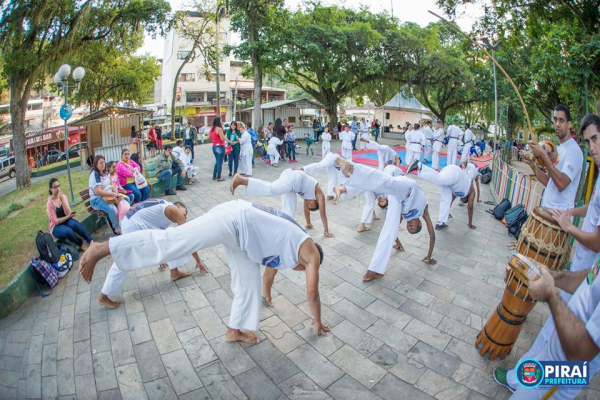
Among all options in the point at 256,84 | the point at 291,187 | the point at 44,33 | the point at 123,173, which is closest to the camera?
the point at 291,187

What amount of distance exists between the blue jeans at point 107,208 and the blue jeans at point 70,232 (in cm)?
60

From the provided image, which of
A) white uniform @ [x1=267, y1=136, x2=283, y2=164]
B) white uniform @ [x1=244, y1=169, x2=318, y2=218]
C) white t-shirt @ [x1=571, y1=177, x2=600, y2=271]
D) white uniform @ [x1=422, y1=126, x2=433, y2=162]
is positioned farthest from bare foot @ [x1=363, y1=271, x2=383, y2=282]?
white uniform @ [x1=422, y1=126, x2=433, y2=162]

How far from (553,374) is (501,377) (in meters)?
1.03

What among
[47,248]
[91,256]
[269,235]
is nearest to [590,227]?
[269,235]

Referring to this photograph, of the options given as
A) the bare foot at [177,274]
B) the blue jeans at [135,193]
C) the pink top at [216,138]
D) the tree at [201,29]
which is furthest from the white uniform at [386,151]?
the tree at [201,29]

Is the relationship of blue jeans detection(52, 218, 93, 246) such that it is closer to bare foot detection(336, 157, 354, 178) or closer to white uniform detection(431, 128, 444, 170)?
bare foot detection(336, 157, 354, 178)

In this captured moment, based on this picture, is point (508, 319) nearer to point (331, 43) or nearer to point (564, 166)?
point (564, 166)

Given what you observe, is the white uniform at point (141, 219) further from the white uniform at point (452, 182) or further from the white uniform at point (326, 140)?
the white uniform at point (326, 140)

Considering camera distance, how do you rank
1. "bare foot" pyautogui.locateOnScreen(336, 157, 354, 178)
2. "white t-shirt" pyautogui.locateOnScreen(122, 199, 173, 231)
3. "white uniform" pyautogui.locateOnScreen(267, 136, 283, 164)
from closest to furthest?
"white t-shirt" pyautogui.locateOnScreen(122, 199, 173, 231)
"bare foot" pyautogui.locateOnScreen(336, 157, 354, 178)
"white uniform" pyautogui.locateOnScreen(267, 136, 283, 164)

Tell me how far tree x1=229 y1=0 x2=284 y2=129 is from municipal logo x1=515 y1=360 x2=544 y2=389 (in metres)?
Result: 15.3

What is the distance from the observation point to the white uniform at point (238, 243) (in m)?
2.57

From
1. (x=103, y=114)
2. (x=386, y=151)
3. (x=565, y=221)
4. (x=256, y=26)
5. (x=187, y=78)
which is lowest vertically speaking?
(x=565, y=221)

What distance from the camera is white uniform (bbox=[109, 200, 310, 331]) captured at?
2.57 metres

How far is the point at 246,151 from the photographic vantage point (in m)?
11.3
